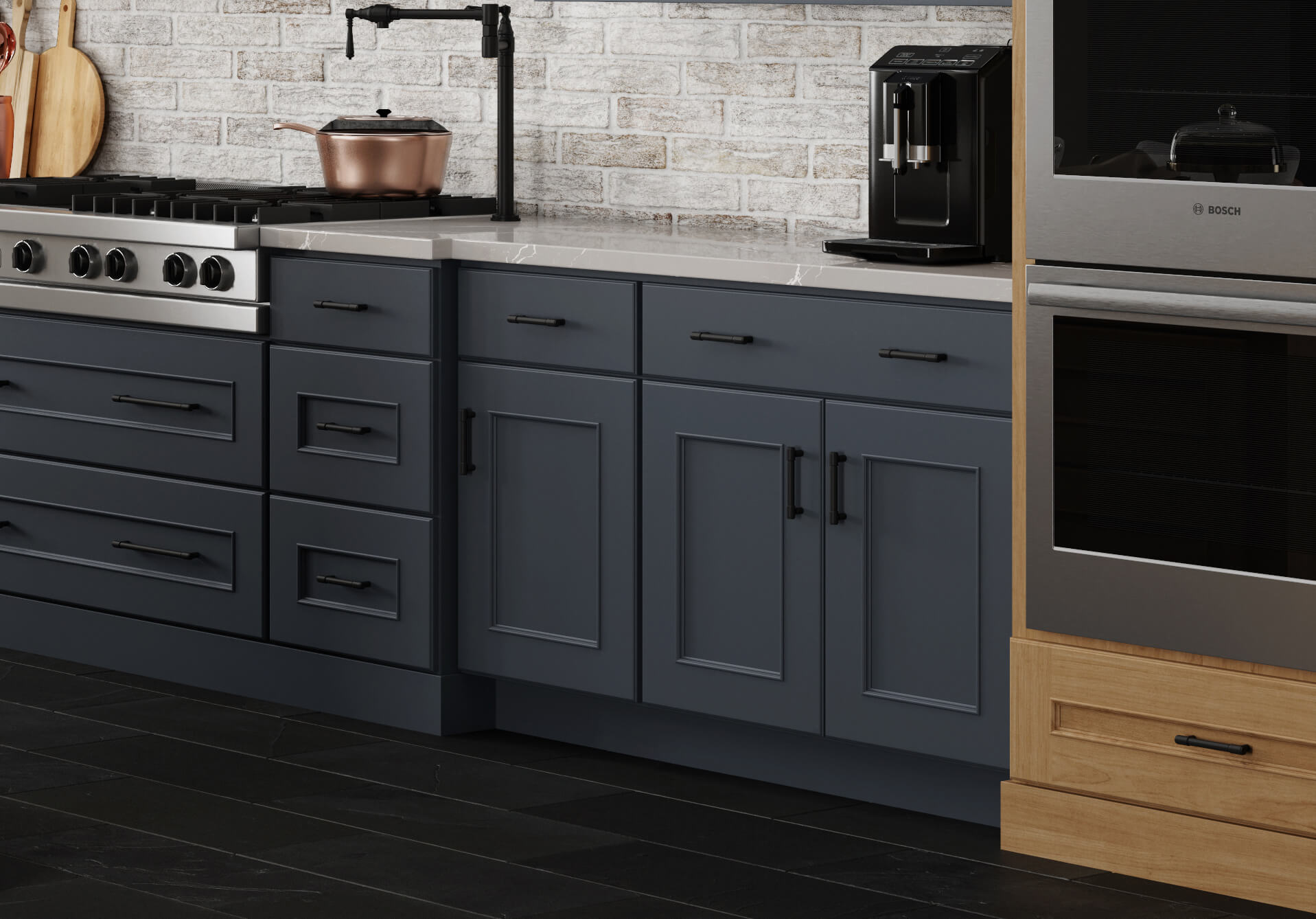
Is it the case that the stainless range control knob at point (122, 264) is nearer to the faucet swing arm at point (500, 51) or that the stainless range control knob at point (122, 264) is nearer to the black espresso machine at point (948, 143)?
the faucet swing arm at point (500, 51)

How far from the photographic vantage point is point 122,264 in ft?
14.1

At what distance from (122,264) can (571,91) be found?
1.00 metres

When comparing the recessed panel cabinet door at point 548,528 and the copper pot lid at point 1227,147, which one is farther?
the recessed panel cabinet door at point 548,528

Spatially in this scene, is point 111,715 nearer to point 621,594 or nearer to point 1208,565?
point 621,594

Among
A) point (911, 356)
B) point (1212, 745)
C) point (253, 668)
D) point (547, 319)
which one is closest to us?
point (1212, 745)

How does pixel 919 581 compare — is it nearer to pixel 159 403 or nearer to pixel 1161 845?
pixel 1161 845

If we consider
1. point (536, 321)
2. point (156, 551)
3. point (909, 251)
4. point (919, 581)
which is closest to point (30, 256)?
point (156, 551)

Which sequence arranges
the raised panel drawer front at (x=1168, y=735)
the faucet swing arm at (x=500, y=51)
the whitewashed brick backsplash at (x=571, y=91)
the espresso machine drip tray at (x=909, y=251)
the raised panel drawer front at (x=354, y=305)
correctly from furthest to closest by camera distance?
the faucet swing arm at (x=500, y=51) < the whitewashed brick backsplash at (x=571, y=91) < the raised panel drawer front at (x=354, y=305) < the espresso machine drip tray at (x=909, y=251) < the raised panel drawer front at (x=1168, y=735)

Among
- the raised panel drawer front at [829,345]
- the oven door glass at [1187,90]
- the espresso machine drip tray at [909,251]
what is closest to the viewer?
the oven door glass at [1187,90]

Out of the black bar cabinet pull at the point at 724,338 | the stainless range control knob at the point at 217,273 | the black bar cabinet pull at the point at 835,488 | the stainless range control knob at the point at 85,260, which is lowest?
the black bar cabinet pull at the point at 835,488

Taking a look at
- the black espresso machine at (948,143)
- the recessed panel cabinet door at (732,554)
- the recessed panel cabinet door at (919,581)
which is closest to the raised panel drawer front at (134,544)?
the recessed panel cabinet door at (732,554)

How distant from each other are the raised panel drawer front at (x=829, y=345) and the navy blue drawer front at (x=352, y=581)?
65 cm

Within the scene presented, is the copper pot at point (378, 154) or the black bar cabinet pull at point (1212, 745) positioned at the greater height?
the copper pot at point (378, 154)

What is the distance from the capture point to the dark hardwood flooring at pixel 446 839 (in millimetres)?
3010
